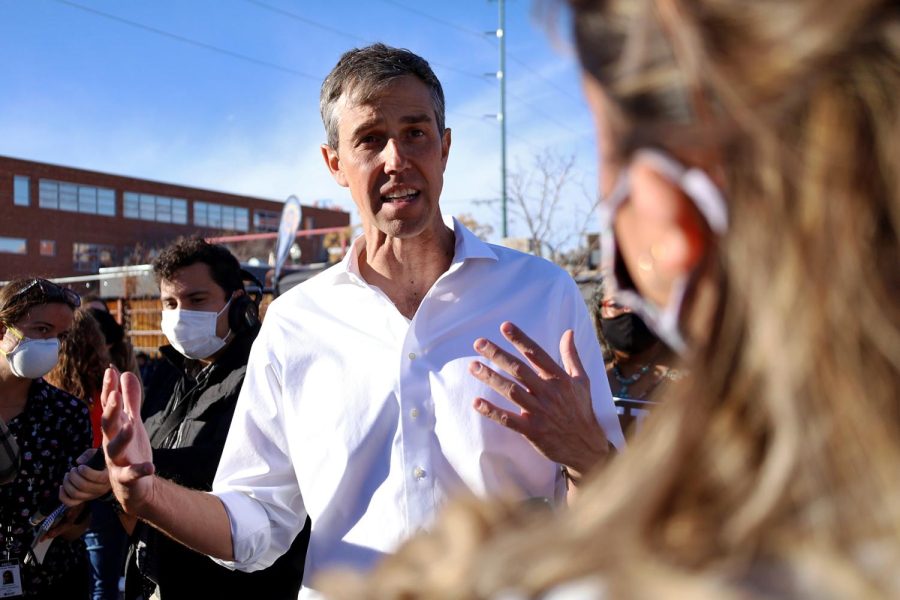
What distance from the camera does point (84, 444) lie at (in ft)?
13.1

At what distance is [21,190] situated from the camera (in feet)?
138

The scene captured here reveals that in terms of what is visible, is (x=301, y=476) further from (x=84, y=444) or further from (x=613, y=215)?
(x=84, y=444)

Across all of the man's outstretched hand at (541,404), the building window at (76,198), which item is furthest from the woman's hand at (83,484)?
the building window at (76,198)

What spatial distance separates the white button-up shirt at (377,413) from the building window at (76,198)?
1841 inches

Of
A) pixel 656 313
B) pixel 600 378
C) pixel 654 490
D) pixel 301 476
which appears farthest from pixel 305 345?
pixel 654 490

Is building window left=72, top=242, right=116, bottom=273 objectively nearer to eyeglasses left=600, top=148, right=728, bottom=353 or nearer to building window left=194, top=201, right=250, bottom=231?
building window left=194, top=201, right=250, bottom=231

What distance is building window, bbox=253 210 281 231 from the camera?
54859mm

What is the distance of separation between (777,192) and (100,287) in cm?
2627

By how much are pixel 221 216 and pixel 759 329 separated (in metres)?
55.3

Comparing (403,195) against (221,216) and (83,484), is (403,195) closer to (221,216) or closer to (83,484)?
(83,484)

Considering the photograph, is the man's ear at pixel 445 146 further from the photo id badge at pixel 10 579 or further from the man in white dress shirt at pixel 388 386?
the photo id badge at pixel 10 579

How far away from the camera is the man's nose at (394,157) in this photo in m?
2.51

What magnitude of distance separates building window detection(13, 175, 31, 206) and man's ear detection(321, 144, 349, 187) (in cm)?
4593

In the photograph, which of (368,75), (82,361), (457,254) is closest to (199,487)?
(457,254)
